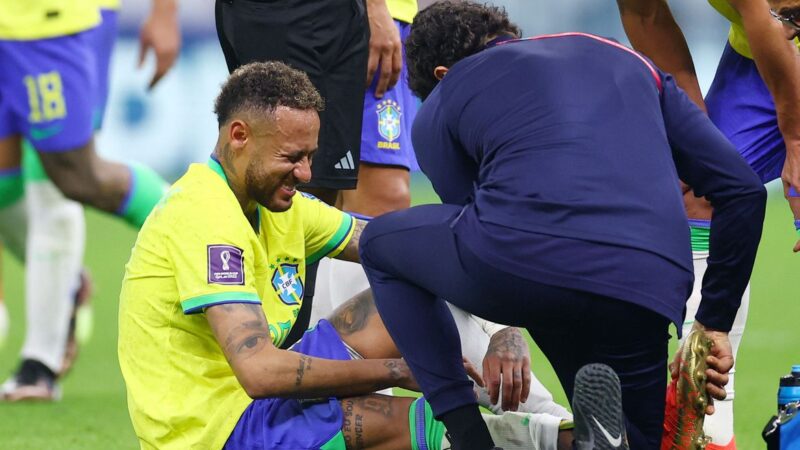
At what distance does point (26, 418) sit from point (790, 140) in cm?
262

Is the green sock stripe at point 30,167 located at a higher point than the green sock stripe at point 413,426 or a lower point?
lower

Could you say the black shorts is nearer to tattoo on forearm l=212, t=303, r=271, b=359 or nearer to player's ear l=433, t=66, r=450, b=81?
player's ear l=433, t=66, r=450, b=81

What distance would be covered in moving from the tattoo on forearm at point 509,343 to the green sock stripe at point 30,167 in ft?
8.18

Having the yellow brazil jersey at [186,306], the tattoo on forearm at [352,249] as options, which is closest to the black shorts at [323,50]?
the tattoo on forearm at [352,249]

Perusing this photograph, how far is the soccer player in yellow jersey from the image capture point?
3.24 m

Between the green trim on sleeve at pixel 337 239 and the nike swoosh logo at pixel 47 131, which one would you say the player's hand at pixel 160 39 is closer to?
the nike swoosh logo at pixel 47 131

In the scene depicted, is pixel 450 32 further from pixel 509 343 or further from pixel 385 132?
pixel 385 132

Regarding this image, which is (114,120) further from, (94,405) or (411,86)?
(411,86)

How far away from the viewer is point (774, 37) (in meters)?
3.81

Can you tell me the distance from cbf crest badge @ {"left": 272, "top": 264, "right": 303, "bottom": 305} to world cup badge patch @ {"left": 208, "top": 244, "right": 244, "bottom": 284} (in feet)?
1.12

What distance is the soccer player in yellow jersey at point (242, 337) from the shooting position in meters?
3.24

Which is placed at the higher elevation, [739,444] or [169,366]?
[169,366]

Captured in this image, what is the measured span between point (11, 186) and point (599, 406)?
3.21m

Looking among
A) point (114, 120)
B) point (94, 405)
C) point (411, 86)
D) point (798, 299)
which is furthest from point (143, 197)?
point (114, 120)
